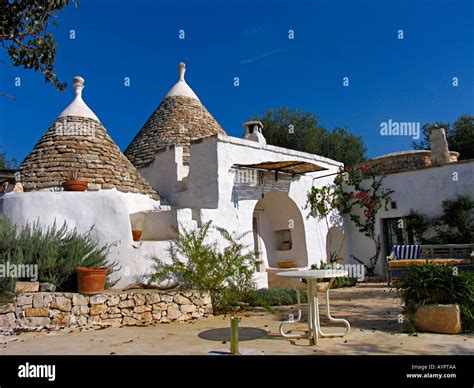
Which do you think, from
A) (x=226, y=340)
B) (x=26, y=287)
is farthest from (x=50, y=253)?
(x=226, y=340)

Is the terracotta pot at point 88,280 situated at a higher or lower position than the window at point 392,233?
lower

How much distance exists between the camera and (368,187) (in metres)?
14.8

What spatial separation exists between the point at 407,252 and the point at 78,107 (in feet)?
33.2

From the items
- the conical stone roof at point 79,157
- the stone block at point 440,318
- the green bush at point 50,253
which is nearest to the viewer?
the stone block at point 440,318

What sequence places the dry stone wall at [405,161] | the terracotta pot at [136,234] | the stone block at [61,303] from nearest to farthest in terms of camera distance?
1. the stone block at [61,303]
2. the terracotta pot at [136,234]
3. the dry stone wall at [405,161]

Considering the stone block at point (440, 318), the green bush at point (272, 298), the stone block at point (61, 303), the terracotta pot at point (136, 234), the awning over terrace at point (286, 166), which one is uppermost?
the awning over terrace at point (286, 166)

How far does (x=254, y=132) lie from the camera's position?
1363 cm

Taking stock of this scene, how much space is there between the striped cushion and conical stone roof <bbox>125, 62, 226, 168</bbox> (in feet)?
21.9

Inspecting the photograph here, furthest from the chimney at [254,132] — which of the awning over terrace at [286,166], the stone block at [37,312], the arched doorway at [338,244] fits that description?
the stone block at [37,312]

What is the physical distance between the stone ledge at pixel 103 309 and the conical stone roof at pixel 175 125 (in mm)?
5796

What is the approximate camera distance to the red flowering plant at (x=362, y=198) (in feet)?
47.1

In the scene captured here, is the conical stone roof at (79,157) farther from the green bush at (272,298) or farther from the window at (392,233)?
the window at (392,233)
